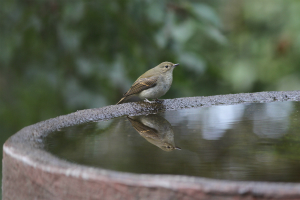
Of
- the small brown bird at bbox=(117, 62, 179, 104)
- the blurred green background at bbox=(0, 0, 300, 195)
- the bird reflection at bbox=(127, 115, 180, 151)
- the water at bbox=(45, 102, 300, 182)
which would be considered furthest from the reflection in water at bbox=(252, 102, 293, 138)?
the blurred green background at bbox=(0, 0, 300, 195)

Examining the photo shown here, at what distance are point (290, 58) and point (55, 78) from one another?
2.97m

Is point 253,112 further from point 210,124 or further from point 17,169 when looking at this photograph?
point 17,169

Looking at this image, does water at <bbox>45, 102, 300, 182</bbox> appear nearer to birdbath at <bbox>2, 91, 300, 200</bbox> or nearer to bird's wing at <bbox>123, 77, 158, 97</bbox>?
birdbath at <bbox>2, 91, 300, 200</bbox>

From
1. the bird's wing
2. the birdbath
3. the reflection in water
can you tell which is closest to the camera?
the birdbath

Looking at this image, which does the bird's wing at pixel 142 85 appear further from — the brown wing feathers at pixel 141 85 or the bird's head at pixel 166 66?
the bird's head at pixel 166 66

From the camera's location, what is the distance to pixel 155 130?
4.93ft

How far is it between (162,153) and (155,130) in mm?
324

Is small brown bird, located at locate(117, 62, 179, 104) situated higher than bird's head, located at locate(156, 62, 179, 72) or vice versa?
bird's head, located at locate(156, 62, 179, 72)

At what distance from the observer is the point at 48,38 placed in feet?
8.45

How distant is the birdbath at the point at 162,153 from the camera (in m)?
0.75

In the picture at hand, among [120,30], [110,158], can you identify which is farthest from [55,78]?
[110,158]

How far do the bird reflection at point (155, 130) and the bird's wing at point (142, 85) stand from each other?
2.06 feet

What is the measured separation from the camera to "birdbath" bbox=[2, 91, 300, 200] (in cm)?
75

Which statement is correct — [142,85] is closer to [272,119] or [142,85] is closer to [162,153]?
[272,119]
